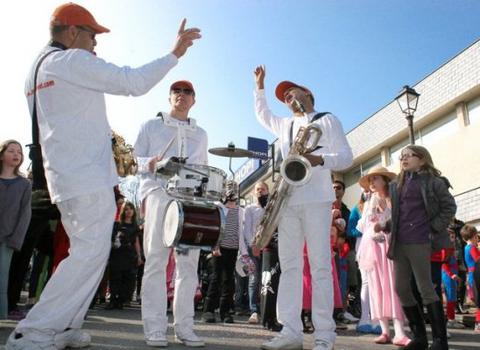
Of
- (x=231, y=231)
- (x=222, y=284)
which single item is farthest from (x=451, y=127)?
(x=222, y=284)

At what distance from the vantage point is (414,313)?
4586 mm

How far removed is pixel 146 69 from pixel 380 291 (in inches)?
148

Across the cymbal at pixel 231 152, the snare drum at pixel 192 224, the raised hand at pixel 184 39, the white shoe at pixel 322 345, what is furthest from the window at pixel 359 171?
the raised hand at pixel 184 39

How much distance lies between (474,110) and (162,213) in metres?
17.6

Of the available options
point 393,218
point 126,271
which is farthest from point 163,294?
point 126,271

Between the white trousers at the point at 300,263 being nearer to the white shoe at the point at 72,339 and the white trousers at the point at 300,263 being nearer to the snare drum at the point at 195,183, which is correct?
the snare drum at the point at 195,183

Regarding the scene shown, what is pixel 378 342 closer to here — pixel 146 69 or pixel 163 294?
pixel 163 294

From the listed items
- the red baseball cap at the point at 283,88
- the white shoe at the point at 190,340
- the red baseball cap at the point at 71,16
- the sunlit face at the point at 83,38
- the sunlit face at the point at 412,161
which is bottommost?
the white shoe at the point at 190,340

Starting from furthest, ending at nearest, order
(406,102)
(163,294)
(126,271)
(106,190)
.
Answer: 1. (406,102)
2. (126,271)
3. (163,294)
4. (106,190)

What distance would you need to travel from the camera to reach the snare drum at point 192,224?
3.94m

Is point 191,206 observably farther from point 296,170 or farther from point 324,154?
point 324,154

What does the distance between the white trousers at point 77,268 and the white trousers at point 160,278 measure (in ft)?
2.48

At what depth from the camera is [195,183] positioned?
13.3 ft

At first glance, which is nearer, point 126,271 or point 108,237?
point 108,237
